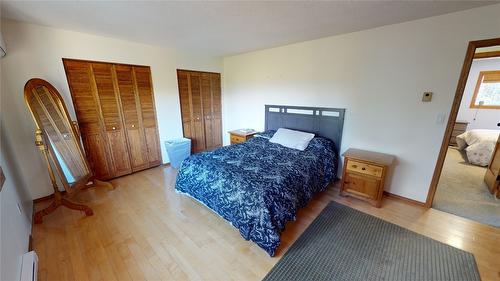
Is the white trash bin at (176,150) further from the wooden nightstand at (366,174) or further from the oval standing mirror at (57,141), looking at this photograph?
the wooden nightstand at (366,174)

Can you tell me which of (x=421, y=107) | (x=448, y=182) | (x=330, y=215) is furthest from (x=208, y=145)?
(x=448, y=182)

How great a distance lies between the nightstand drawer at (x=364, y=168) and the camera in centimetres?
226

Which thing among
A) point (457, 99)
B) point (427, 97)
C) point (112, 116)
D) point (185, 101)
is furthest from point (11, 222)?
point (457, 99)

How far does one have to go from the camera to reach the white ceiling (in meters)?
1.73

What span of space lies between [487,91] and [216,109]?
6.76 meters

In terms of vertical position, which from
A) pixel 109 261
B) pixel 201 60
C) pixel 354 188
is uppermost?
pixel 201 60

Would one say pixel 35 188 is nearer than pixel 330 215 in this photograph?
No

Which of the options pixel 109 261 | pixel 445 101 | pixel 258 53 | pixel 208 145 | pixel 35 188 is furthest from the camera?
pixel 208 145

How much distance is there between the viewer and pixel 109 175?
3.07 metres

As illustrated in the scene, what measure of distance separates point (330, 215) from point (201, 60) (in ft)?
11.9

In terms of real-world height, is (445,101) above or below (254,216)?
above

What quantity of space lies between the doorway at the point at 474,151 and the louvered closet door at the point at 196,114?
3909 mm

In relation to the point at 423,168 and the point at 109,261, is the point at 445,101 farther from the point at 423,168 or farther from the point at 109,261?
the point at 109,261

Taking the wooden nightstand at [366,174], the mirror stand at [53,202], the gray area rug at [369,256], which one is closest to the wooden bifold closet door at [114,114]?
the mirror stand at [53,202]
